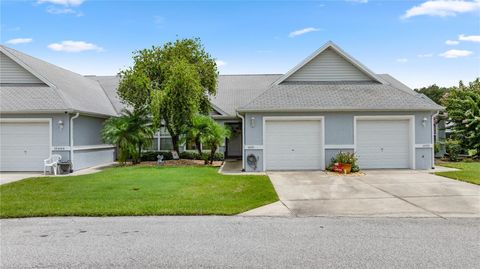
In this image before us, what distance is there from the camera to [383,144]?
571 inches

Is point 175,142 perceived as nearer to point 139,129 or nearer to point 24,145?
point 139,129

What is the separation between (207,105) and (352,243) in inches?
545

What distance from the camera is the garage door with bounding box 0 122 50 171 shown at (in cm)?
1460

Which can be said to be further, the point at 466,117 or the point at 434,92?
the point at 434,92

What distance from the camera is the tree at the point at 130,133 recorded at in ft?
51.4

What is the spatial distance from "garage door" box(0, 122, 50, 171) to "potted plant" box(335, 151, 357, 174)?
12.4m

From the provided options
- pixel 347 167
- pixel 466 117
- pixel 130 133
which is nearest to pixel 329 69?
pixel 347 167

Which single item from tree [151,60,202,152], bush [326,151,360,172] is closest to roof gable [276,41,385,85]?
bush [326,151,360,172]

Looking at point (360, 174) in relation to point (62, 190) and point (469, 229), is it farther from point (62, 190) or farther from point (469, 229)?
point (62, 190)

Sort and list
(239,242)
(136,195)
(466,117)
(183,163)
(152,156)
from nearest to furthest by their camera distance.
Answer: (239,242), (136,195), (183,163), (152,156), (466,117)

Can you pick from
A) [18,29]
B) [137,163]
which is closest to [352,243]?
[137,163]

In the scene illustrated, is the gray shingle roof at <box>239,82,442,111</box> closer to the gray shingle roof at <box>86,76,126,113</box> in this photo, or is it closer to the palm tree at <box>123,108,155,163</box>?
the palm tree at <box>123,108,155,163</box>

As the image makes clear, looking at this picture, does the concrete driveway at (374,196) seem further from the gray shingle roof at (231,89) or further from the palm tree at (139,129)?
the gray shingle roof at (231,89)

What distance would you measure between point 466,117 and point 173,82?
626 inches
